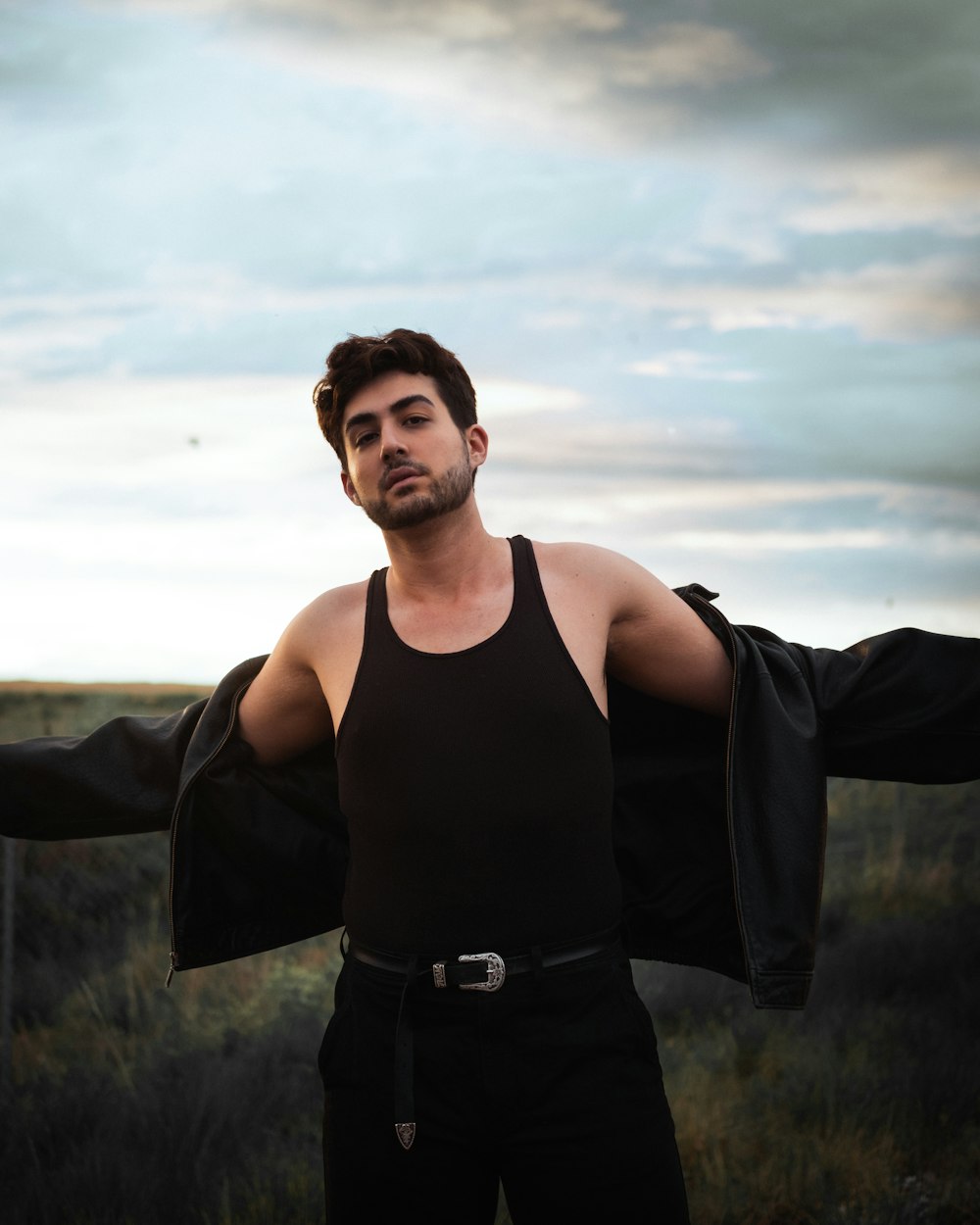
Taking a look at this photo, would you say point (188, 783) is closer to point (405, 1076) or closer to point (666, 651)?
point (405, 1076)

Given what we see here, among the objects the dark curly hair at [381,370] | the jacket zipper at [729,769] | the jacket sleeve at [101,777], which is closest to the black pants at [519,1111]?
the jacket zipper at [729,769]

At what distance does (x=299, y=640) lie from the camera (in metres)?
3.37

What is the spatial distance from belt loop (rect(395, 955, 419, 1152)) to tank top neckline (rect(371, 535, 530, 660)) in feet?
2.74

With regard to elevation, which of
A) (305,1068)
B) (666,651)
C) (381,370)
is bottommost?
(305,1068)

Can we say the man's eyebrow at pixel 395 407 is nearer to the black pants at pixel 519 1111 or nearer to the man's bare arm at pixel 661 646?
the man's bare arm at pixel 661 646

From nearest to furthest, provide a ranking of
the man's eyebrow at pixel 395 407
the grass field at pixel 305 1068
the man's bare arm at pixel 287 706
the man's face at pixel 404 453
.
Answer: the man's face at pixel 404 453 → the man's eyebrow at pixel 395 407 → the man's bare arm at pixel 287 706 → the grass field at pixel 305 1068

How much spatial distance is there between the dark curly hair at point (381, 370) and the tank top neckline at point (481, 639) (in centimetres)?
40

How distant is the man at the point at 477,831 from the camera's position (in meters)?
2.81

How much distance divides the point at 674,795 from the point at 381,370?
1609 mm

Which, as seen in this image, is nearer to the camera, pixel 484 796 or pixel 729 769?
pixel 484 796

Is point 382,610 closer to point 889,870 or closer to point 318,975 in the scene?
point 318,975

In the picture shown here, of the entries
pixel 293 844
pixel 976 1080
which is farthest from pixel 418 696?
pixel 976 1080

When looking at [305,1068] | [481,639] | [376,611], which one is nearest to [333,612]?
[376,611]

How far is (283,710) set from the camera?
3.54 meters
